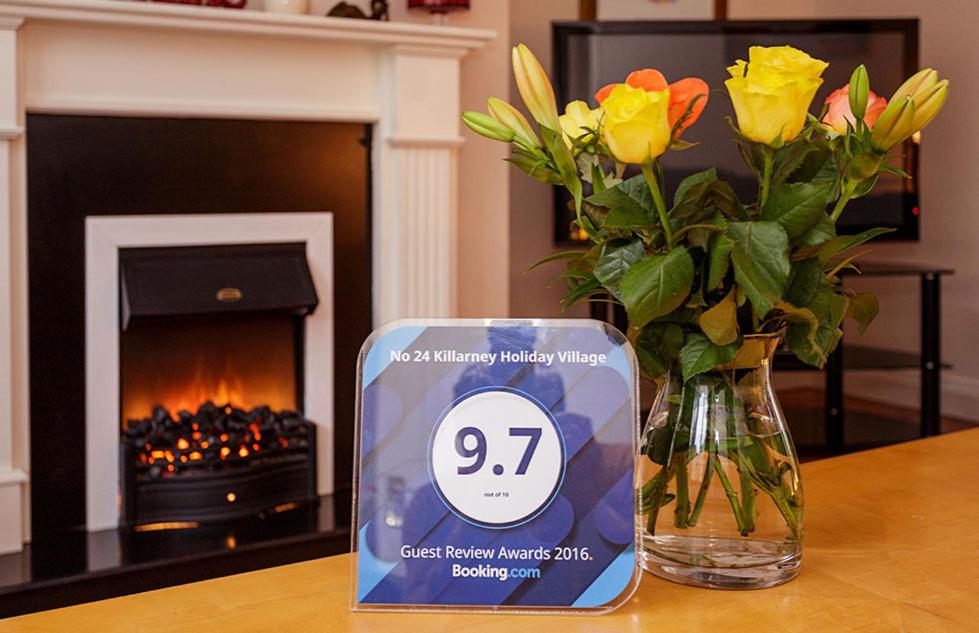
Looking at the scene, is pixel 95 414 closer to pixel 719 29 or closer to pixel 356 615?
pixel 356 615

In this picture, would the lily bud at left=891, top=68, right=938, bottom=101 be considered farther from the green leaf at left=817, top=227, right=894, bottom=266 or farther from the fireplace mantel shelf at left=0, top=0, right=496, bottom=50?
the fireplace mantel shelf at left=0, top=0, right=496, bottom=50

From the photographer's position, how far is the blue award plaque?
871mm

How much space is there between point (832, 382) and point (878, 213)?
0.73m

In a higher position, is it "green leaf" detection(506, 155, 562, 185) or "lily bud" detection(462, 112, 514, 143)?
"lily bud" detection(462, 112, 514, 143)

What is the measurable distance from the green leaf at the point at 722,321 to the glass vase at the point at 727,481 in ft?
0.15

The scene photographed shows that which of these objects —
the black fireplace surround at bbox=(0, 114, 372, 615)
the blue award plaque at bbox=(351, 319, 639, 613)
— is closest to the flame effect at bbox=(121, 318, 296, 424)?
the black fireplace surround at bbox=(0, 114, 372, 615)

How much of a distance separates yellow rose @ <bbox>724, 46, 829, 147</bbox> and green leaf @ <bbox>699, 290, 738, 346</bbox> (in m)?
0.12

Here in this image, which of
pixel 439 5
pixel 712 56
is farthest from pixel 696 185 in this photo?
pixel 712 56

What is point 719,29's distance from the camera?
4.13 meters

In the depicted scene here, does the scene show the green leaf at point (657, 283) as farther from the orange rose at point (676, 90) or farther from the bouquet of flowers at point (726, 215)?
the orange rose at point (676, 90)

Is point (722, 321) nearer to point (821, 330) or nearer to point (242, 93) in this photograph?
point (821, 330)

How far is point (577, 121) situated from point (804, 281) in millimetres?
218

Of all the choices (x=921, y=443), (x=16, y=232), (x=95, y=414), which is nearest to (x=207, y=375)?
(x=95, y=414)

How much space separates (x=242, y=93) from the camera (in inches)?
120
